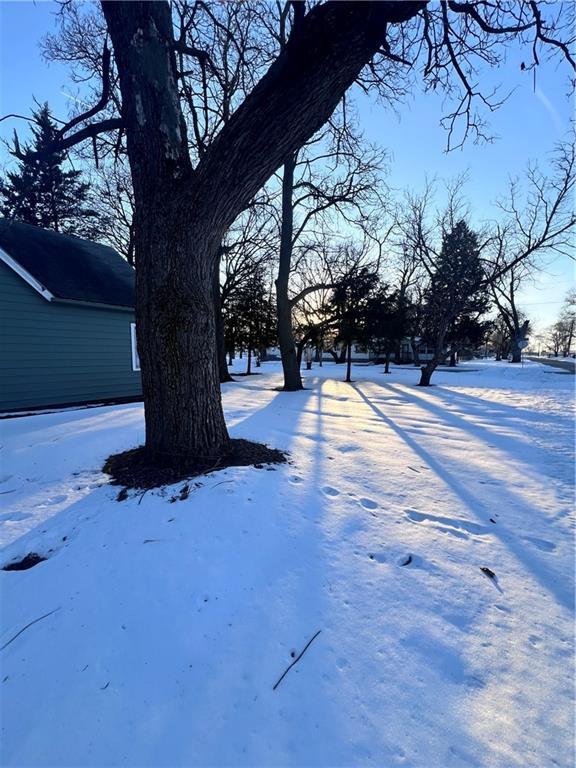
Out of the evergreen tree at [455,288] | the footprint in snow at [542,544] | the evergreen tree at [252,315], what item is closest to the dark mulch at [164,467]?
the footprint in snow at [542,544]

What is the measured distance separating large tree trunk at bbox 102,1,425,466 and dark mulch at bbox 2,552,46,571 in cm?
133

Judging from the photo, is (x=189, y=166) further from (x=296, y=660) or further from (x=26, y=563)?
(x=296, y=660)

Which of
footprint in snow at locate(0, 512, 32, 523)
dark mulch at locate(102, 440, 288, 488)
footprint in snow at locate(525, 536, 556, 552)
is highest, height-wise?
dark mulch at locate(102, 440, 288, 488)

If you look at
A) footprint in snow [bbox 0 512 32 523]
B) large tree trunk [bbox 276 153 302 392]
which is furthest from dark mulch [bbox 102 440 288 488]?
large tree trunk [bbox 276 153 302 392]

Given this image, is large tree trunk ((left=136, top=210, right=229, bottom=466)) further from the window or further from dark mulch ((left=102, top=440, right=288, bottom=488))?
the window

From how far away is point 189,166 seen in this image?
333 cm

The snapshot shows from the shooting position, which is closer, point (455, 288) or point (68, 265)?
point (68, 265)

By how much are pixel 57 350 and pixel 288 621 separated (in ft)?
31.2

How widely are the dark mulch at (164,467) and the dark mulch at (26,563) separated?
892mm

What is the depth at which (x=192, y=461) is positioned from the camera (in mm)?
3424

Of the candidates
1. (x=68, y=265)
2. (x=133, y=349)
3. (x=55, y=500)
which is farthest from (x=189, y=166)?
(x=68, y=265)

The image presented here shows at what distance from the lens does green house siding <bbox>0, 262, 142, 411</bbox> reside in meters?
8.05

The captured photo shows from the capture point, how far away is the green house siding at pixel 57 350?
8.05 m

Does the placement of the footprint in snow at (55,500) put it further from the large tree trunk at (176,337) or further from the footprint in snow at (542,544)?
the footprint in snow at (542,544)
